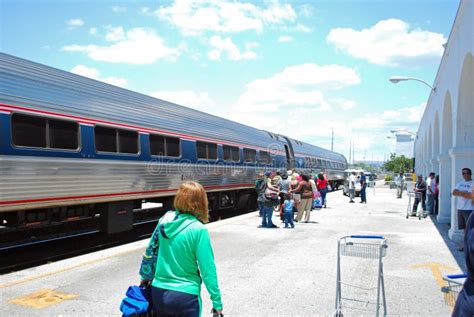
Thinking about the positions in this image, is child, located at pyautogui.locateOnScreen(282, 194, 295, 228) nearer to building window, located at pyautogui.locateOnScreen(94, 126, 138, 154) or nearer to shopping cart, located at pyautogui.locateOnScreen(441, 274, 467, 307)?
building window, located at pyautogui.locateOnScreen(94, 126, 138, 154)

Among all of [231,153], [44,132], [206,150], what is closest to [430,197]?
[231,153]

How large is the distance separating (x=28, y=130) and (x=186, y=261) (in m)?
5.84

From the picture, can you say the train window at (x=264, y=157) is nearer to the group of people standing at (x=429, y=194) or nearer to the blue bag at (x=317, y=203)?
the blue bag at (x=317, y=203)

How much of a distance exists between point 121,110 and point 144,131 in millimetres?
885

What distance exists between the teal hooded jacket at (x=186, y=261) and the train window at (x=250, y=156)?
15.4 m

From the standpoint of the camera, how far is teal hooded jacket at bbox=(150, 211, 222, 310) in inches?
131

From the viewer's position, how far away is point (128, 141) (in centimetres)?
1072

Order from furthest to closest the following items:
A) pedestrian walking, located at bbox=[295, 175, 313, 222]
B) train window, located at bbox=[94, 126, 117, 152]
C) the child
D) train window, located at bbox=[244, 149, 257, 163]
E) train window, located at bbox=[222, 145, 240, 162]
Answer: train window, located at bbox=[244, 149, 257, 163]
train window, located at bbox=[222, 145, 240, 162]
pedestrian walking, located at bbox=[295, 175, 313, 222]
the child
train window, located at bbox=[94, 126, 117, 152]

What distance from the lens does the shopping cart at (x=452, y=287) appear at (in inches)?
148

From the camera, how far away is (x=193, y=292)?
131 inches

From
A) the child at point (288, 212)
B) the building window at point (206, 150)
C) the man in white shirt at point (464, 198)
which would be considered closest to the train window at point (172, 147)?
the building window at point (206, 150)

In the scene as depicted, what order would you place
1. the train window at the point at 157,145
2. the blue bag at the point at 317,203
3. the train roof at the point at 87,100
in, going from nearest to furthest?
the train roof at the point at 87,100, the train window at the point at 157,145, the blue bag at the point at 317,203

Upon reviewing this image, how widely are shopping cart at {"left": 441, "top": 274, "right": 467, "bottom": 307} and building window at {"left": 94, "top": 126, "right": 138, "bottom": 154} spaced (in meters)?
7.47

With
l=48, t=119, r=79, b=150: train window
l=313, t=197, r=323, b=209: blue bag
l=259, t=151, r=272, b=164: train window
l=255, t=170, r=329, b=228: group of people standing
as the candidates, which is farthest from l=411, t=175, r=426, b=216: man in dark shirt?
l=48, t=119, r=79, b=150: train window
